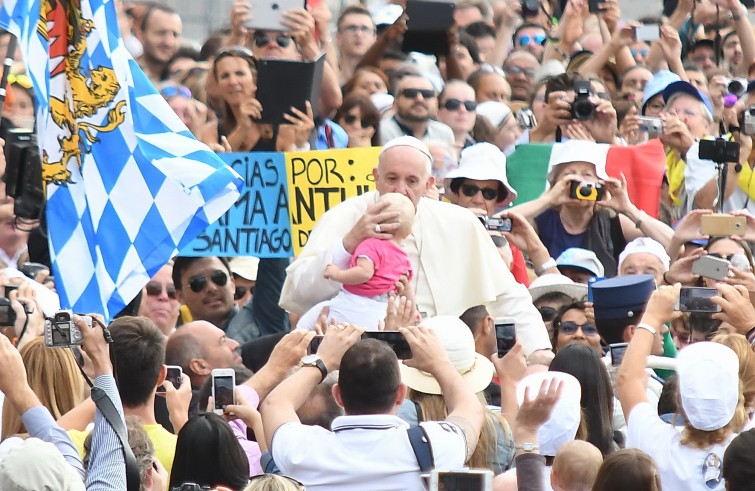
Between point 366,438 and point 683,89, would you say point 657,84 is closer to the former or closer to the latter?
point 683,89

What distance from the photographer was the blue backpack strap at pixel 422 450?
575 cm

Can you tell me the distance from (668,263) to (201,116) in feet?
10.5

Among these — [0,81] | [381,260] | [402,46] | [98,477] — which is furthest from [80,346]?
[402,46]

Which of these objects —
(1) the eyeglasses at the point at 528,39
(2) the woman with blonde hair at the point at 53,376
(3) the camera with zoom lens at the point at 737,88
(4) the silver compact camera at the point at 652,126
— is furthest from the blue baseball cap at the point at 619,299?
(1) the eyeglasses at the point at 528,39

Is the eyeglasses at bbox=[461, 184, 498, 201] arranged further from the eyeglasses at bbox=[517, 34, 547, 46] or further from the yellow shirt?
the eyeglasses at bbox=[517, 34, 547, 46]

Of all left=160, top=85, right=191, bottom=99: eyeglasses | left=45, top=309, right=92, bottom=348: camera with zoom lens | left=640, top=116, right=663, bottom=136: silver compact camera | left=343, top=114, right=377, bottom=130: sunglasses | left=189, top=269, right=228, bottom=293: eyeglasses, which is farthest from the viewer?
left=343, top=114, right=377, bottom=130: sunglasses

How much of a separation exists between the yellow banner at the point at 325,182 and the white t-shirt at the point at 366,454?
4081mm

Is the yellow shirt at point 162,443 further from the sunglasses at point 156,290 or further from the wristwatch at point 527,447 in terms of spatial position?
the sunglasses at point 156,290

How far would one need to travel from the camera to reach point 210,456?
227 inches

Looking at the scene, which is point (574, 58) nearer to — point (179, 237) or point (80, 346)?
point (179, 237)

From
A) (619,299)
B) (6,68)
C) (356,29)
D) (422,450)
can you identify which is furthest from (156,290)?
(422,450)

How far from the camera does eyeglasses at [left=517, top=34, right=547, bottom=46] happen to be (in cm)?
1493

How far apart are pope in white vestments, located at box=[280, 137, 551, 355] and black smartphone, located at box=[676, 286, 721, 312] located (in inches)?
67.5

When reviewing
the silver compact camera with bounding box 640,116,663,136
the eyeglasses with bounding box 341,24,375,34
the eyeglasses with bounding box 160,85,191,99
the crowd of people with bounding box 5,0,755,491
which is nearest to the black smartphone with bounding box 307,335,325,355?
the crowd of people with bounding box 5,0,755,491
